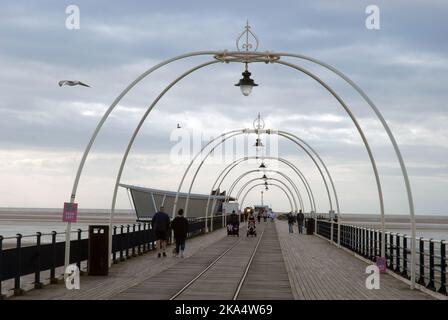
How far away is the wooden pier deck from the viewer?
1500 centimetres

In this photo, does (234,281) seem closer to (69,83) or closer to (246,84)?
(246,84)

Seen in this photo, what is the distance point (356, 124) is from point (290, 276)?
515cm

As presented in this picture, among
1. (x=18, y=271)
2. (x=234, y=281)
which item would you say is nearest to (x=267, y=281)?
(x=234, y=281)

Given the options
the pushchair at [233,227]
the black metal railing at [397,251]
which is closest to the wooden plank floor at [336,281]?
the black metal railing at [397,251]

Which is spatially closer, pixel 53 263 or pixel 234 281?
pixel 53 263

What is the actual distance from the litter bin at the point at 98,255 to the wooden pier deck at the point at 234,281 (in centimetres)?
36

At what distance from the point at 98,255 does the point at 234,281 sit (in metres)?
3.62

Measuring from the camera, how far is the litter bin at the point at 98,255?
19.0 m

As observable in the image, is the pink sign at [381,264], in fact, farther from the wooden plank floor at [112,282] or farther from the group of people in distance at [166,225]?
the group of people in distance at [166,225]

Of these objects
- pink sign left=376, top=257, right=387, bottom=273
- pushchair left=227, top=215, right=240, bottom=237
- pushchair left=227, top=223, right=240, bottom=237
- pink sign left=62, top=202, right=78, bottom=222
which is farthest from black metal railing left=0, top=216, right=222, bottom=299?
pushchair left=227, top=223, right=240, bottom=237

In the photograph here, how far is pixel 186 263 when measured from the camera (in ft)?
77.3

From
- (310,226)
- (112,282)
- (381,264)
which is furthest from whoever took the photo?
(310,226)

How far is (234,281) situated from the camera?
17.8 meters

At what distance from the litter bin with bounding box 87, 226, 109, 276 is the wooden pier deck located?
0.36 metres
